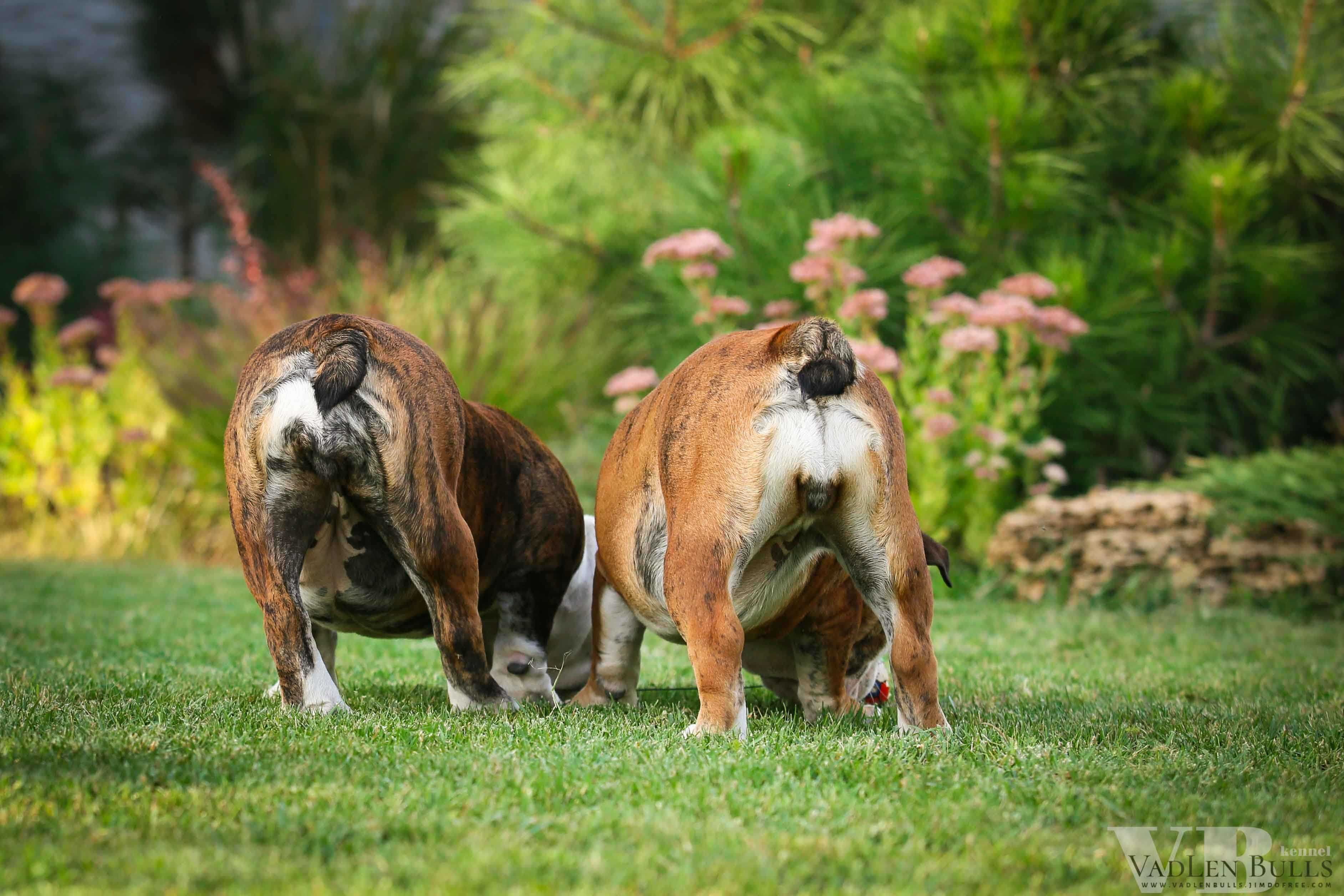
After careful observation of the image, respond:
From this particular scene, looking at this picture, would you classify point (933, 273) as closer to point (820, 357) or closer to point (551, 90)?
point (820, 357)

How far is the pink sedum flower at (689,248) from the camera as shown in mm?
7250

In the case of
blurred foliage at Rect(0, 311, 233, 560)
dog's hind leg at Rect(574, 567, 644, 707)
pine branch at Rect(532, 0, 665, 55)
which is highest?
pine branch at Rect(532, 0, 665, 55)

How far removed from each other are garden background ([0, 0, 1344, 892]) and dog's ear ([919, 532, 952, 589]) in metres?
0.45

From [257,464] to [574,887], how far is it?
5.60 feet

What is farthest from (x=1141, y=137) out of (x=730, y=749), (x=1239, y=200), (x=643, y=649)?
(x=730, y=749)

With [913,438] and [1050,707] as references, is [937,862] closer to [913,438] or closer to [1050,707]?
[1050,707]

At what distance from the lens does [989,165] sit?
28.0 ft

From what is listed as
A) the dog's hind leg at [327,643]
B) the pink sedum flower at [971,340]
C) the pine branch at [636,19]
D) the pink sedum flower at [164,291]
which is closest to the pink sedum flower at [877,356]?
the pink sedum flower at [971,340]

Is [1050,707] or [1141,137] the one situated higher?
[1141,137]

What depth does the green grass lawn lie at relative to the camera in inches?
77.4

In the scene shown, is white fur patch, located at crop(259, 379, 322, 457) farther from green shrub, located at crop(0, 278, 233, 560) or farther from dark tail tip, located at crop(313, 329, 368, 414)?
green shrub, located at crop(0, 278, 233, 560)

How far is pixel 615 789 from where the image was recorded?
97.2 inches

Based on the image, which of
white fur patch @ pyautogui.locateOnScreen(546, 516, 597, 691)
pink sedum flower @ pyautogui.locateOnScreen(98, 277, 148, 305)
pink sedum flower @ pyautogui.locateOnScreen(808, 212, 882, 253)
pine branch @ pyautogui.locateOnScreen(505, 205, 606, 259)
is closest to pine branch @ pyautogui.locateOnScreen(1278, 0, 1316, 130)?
pink sedum flower @ pyautogui.locateOnScreen(808, 212, 882, 253)

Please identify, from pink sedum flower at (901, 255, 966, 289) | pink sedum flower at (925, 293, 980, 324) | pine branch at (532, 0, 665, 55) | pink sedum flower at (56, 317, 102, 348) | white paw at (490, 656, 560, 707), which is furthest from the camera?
pine branch at (532, 0, 665, 55)
